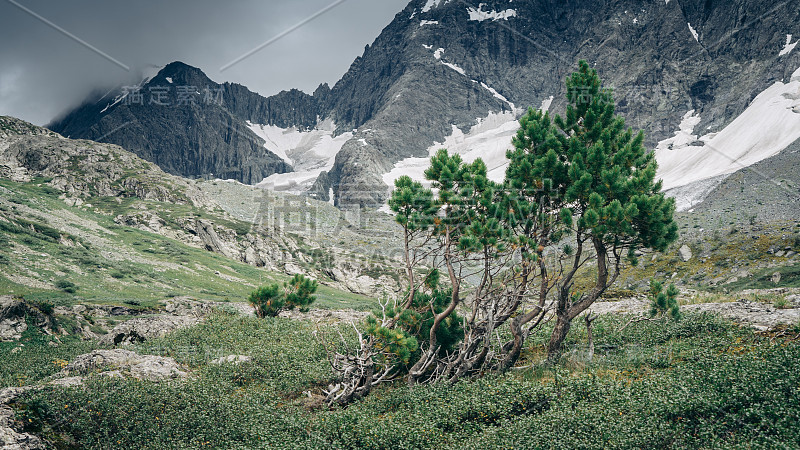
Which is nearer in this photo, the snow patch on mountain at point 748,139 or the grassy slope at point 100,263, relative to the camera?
the grassy slope at point 100,263

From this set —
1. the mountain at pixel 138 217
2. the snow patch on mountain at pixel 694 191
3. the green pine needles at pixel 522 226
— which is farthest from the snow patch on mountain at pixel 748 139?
the green pine needles at pixel 522 226

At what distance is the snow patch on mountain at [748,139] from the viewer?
149625 millimetres

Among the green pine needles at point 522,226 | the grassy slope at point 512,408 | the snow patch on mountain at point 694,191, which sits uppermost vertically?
the snow patch on mountain at point 694,191

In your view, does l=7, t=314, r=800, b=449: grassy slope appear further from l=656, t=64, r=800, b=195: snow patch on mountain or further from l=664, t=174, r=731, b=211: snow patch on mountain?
l=656, t=64, r=800, b=195: snow patch on mountain

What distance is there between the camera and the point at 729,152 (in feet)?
551

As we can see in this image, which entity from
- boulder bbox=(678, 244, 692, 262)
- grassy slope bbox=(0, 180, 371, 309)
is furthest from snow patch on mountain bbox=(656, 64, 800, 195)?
grassy slope bbox=(0, 180, 371, 309)

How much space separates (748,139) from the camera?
166375 millimetres

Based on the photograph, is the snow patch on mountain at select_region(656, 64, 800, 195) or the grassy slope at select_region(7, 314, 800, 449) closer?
the grassy slope at select_region(7, 314, 800, 449)

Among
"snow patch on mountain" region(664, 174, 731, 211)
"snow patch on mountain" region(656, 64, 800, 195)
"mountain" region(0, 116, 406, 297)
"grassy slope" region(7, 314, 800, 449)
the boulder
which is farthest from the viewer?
"snow patch on mountain" region(656, 64, 800, 195)

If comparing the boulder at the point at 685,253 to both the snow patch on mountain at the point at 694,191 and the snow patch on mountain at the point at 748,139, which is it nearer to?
the snow patch on mountain at the point at 694,191

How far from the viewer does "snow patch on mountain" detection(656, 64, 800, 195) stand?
150m

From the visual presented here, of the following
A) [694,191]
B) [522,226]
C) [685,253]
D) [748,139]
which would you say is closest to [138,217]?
[522,226]

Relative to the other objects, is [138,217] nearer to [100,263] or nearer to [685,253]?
[100,263]

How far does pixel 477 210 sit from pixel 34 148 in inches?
5799
